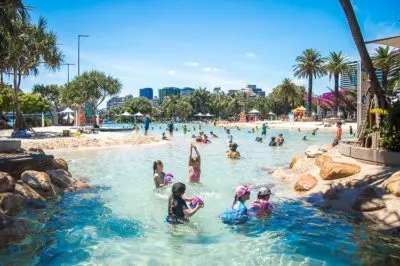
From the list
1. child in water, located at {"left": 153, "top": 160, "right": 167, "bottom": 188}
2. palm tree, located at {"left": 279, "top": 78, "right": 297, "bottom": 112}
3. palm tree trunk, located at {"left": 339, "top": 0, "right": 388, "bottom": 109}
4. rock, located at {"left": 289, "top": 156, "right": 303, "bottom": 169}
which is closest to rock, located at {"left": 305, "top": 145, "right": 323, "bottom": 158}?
rock, located at {"left": 289, "top": 156, "right": 303, "bottom": 169}

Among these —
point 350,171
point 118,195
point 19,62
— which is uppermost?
point 19,62

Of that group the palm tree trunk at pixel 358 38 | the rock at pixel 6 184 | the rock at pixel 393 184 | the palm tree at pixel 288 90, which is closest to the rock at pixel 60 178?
the rock at pixel 6 184

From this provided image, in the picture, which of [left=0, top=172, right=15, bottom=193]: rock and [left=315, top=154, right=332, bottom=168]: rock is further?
[left=315, top=154, right=332, bottom=168]: rock

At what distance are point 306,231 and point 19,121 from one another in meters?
29.6

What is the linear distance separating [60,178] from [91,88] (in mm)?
46095

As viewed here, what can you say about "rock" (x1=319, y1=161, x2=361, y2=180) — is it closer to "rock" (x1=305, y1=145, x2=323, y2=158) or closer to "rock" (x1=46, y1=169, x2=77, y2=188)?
"rock" (x1=305, y1=145, x2=323, y2=158)

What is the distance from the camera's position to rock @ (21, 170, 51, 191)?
10.6 metres

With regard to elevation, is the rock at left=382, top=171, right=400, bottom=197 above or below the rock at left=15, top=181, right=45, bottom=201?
above

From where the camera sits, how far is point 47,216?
907cm

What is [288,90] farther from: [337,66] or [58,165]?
[58,165]

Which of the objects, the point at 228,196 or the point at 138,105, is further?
the point at 138,105

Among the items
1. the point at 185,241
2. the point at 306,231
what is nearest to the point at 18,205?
the point at 185,241

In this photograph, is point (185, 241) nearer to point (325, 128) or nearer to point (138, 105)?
point (325, 128)

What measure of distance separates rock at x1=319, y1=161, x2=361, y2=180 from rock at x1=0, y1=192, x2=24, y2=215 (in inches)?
315
